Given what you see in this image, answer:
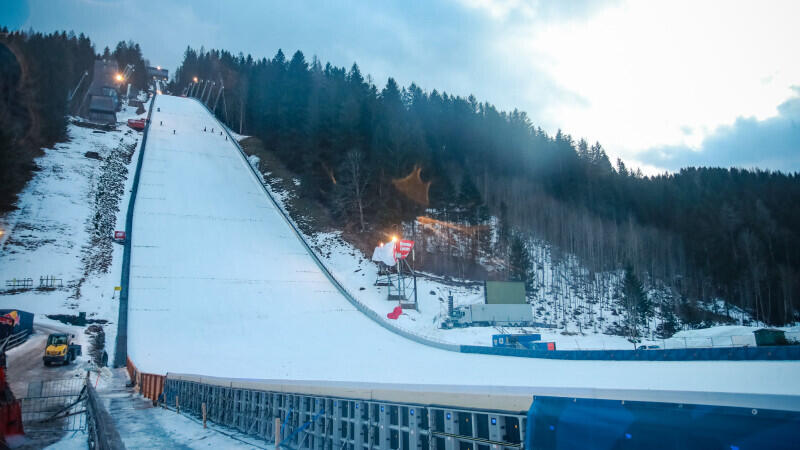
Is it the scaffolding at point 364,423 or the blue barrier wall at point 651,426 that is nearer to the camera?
the blue barrier wall at point 651,426

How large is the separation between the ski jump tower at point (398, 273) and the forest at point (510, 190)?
5.58 metres

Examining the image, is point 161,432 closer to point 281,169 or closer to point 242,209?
point 242,209

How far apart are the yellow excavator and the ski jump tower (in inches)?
718

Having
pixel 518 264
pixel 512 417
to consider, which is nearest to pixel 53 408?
pixel 512 417

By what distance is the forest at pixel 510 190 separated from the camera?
50.1 meters

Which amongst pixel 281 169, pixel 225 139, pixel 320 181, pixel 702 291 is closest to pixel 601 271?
pixel 702 291

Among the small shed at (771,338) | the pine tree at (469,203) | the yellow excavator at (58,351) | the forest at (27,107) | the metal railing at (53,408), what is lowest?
the metal railing at (53,408)

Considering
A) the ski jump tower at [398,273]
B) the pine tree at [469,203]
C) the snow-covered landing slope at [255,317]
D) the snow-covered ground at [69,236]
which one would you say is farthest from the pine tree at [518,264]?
the snow-covered ground at [69,236]

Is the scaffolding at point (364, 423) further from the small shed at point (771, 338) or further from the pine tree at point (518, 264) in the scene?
the pine tree at point (518, 264)

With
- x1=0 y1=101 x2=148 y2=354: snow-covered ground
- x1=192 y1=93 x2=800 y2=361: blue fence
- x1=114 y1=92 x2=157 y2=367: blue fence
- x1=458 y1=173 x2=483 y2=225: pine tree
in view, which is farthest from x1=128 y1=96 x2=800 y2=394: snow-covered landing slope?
x1=458 y1=173 x2=483 y2=225: pine tree

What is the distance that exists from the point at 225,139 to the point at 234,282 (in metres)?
40.5

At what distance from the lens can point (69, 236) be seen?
3362 cm

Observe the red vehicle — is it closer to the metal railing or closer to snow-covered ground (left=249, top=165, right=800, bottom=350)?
snow-covered ground (left=249, top=165, right=800, bottom=350)

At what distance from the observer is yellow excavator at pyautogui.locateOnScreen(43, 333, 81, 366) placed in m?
19.2
